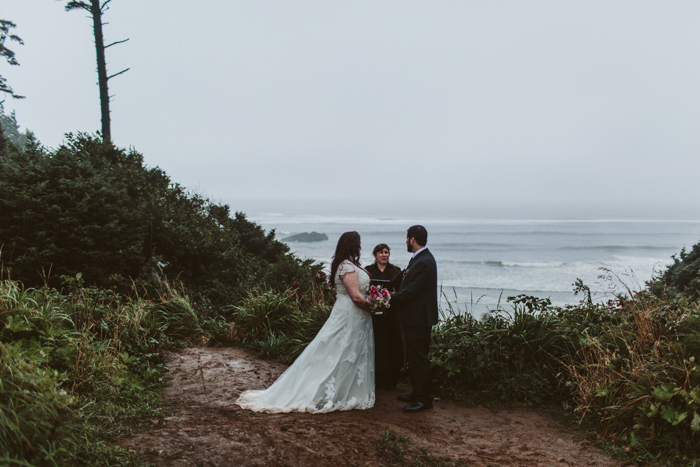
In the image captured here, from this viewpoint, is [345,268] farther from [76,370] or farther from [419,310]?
[76,370]

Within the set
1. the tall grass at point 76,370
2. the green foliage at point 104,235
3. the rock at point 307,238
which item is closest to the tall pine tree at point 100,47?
the green foliage at point 104,235

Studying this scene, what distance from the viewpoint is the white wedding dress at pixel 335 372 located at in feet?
16.9

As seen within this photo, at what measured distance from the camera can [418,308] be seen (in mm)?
5227

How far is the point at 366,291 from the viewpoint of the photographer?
18.3 ft

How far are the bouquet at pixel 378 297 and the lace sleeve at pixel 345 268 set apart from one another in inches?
12.6

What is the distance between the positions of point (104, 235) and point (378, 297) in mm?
6893

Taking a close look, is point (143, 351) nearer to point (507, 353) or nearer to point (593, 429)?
point (507, 353)

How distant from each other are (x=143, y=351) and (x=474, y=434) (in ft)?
14.3

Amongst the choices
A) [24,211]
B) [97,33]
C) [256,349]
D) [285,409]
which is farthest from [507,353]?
[97,33]

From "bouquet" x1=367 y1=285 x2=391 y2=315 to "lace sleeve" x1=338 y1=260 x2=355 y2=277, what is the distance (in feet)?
1.05

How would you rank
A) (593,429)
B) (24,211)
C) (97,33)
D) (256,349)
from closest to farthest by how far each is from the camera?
(593,429) < (256,349) < (24,211) < (97,33)

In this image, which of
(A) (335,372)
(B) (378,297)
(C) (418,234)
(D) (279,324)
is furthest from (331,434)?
(D) (279,324)

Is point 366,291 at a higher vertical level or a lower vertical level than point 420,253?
lower

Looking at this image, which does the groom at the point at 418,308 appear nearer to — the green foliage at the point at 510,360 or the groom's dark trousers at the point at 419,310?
the groom's dark trousers at the point at 419,310
